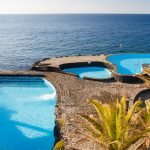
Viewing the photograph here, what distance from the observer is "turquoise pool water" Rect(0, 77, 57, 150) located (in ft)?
75.0

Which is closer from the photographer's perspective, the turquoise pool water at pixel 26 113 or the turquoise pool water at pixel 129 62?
the turquoise pool water at pixel 26 113

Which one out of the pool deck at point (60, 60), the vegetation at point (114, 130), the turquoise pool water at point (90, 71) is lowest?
the turquoise pool water at point (90, 71)

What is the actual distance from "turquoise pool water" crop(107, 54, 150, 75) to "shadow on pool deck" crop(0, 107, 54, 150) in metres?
24.0

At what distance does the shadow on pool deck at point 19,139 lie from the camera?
2225cm

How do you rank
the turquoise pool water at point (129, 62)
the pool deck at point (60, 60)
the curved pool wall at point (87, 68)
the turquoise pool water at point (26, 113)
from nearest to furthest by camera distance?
the turquoise pool water at point (26, 113) → the pool deck at point (60, 60) → the curved pool wall at point (87, 68) → the turquoise pool water at point (129, 62)

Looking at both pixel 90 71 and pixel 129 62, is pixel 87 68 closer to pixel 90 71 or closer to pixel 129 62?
pixel 90 71

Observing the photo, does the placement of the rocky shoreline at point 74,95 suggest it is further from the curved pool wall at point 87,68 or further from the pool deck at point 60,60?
the curved pool wall at point 87,68

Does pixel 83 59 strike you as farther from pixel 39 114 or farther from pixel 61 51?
pixel 61 51

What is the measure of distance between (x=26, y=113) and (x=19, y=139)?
4.38m

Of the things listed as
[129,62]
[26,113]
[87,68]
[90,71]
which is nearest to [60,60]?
[87,68]

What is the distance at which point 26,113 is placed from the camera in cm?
2731

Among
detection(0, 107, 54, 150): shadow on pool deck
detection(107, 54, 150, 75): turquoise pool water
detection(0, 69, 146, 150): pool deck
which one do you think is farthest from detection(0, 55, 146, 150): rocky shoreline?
detection(107, 54, 150, 75): turquoise pool water

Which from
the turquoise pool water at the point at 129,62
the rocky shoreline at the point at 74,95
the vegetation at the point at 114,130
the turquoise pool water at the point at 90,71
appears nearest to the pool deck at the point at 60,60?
the turquoise pool water at the point at 90,71

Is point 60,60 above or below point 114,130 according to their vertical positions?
below
